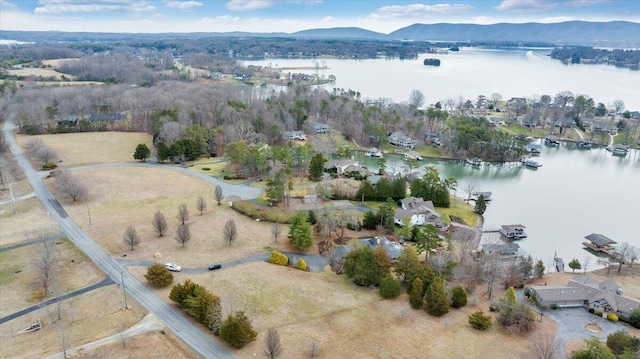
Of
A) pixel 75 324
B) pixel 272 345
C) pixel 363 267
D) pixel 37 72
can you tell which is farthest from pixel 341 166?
pixel 37 72

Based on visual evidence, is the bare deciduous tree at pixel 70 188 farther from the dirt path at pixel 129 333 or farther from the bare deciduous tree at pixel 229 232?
the dirt path at pixel 129 333

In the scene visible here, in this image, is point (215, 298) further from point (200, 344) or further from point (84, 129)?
point (84, 129)

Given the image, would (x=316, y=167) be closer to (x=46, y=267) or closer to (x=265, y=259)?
(x=265, y=259)

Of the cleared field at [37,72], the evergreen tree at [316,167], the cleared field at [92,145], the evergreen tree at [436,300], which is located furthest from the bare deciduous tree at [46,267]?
the cleared field at [37,72]

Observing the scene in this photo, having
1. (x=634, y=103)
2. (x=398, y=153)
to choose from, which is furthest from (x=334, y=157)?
(x=634, y=103)

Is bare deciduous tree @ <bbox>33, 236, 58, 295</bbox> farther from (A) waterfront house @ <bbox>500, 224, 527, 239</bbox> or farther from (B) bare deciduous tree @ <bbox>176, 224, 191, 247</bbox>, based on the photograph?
(A) waterfront house @ <bbox>500, 224, 527, 239</bbox>

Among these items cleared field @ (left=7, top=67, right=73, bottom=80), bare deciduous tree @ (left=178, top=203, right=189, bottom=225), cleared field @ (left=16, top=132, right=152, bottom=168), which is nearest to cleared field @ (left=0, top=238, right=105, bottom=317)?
bare deciduous tree @ (left=178, top=203, right=189, bottom=225)
